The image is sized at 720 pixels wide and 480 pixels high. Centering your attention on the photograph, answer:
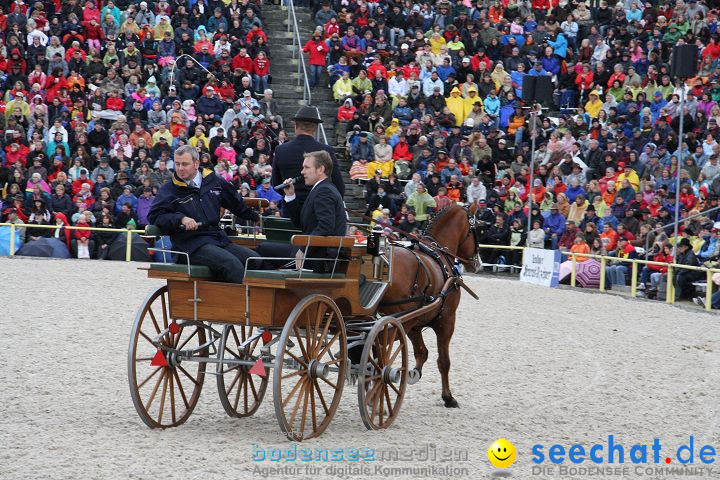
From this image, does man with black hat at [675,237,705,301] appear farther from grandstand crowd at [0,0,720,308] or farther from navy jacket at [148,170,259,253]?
navy jacket at [148,170,259,253]

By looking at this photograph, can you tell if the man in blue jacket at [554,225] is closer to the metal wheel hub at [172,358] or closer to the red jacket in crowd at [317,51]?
the red jacket in crowd at [317,51]

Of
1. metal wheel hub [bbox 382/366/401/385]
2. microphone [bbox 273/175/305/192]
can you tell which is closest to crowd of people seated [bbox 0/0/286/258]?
microphone [bbox 273/175/305/192]

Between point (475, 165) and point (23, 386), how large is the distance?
15.5 m

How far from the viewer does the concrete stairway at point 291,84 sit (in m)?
23.9

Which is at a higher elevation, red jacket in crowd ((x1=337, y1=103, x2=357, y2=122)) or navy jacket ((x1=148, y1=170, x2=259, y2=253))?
red jacket in crowd ((x1=337, y1=103, x2=357, y2=122))

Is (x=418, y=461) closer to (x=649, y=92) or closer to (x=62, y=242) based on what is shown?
(x=62, y=242)

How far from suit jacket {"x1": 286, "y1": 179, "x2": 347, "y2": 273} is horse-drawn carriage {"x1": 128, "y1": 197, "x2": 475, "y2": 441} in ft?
0.38

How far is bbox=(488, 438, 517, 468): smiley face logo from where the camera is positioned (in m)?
7.32

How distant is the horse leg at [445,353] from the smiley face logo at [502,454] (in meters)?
1.66

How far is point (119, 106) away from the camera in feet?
75.3

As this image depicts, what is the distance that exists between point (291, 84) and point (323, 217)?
1865 centimetres

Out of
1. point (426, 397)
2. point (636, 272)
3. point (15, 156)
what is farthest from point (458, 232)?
point (15, 156)

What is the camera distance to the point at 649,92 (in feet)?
82.1

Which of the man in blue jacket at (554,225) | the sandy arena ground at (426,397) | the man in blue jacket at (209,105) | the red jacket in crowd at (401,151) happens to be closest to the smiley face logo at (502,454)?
the sandy arena ground at (426,397)
